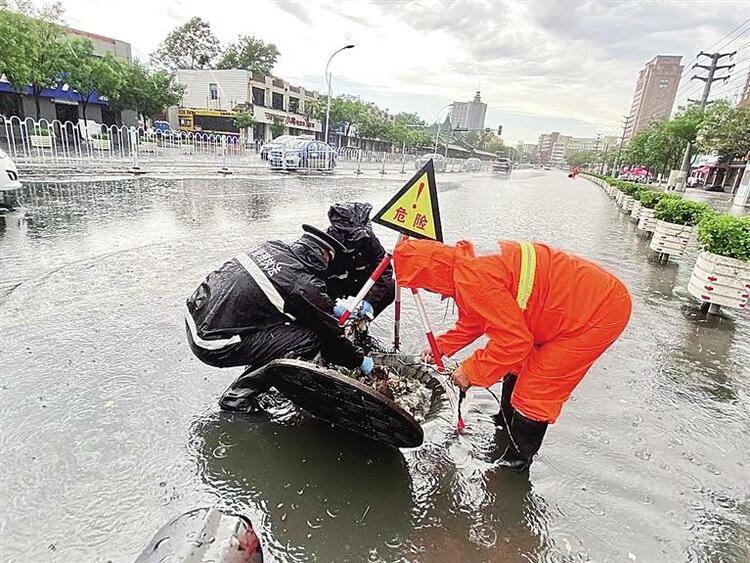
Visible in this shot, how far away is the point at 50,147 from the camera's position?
59.7ft

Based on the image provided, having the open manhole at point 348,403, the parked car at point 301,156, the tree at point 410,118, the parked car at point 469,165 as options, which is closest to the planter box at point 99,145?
the parked car at point 301,156

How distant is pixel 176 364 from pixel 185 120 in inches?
1840

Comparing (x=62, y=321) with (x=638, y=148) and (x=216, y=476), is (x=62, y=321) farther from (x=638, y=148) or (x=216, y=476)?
(x=638, y=148)

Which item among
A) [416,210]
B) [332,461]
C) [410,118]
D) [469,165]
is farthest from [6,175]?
[410,118]

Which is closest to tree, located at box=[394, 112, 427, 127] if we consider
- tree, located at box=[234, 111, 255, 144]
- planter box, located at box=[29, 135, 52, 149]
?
tree, located at box=[234, 111, 255, 144]

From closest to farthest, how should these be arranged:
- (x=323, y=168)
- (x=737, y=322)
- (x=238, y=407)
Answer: (x=238, y=407)
(x=737, y=322)
(x=323, y=168)

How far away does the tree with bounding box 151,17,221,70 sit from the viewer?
49094mm

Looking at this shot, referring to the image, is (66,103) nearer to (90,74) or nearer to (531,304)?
(90,74)

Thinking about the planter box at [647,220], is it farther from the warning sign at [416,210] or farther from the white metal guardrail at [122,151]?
the white metal guardrail at [122,151]

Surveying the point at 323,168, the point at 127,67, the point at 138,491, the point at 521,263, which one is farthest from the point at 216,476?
the point at 127,67

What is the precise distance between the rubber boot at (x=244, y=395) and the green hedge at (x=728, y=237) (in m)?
5.14

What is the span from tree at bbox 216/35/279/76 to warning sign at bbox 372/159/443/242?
56.7 metres

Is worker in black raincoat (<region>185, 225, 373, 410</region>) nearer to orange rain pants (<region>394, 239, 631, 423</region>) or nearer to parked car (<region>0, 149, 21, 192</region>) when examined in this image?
orange rain pants (<region>394, 239, 631, 423</region>)

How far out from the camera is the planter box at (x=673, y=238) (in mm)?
7869
